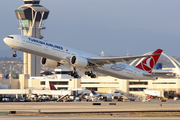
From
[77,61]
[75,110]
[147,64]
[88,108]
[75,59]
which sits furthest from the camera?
[147,64]

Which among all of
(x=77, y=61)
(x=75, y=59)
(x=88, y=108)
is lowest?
(x=88, y=108)

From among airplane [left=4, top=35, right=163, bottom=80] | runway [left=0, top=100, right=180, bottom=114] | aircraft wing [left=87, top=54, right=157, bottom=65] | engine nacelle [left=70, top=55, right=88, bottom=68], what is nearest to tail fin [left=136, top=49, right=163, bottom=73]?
airplane [left=4, top=35, right=163, bottom=80]

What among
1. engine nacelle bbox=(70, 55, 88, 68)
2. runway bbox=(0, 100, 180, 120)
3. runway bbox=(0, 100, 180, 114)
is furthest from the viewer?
runway bbox=(0, 100, 180, 114)

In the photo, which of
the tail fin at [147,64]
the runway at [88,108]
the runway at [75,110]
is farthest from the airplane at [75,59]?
the runway at [75,110]

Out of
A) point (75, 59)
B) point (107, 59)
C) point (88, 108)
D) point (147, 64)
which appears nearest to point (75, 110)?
point (88, 108)

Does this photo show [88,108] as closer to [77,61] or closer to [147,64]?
[77,61]

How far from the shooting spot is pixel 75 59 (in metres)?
59.7

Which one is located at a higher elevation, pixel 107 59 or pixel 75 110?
pixel 107 59

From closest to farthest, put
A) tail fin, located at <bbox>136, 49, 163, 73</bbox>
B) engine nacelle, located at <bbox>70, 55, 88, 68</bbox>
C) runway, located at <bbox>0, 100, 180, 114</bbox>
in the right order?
engine nacelle, located at <bbox>70, 55, 88, 68</bbox> → runway, located at <bbox>0, 100, 180, 114</bbox> → tail fin, located at <bbox>136, 49, 163, 73</bbox>

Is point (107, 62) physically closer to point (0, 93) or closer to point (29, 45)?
point (29, 45)

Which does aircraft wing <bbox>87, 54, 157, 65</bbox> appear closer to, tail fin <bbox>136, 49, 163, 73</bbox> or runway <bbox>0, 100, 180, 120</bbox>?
runway <bbox>0, 100, 180, 120</bbox>

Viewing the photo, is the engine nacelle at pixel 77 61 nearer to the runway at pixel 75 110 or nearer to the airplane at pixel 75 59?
the airplane at pixel 75 59

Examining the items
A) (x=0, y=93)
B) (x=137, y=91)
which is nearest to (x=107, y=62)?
(x=0, y=93)

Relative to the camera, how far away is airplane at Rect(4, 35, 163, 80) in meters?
55.6
